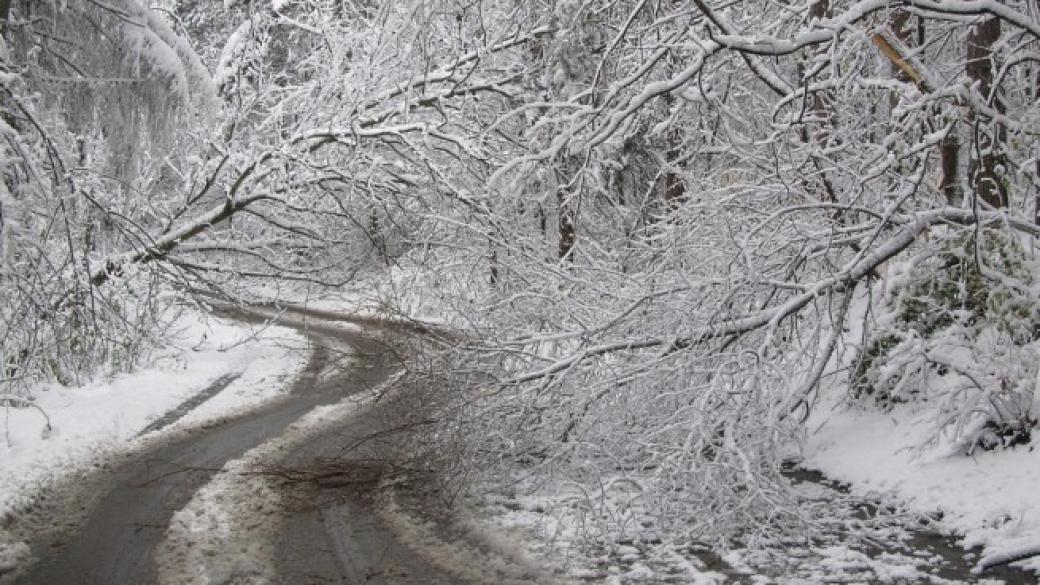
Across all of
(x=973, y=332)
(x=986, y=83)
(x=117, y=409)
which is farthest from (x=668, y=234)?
(x=117, y=409)

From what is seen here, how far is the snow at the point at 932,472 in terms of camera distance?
A: 7.25 metres

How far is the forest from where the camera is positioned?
7.04 m

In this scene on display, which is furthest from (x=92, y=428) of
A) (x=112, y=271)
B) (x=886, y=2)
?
(x=886, y=2)

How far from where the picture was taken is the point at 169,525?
26.4ft

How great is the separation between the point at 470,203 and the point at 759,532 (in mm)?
6347

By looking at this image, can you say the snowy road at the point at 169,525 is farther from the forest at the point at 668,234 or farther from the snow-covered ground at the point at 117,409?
the forest at the point at 668,234

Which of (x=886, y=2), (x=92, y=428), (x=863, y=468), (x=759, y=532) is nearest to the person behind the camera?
(x=886, y=2)

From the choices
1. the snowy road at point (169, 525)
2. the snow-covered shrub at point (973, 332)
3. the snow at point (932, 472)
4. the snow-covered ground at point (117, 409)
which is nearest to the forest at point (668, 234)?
the snow-covered shrub at point (973, 332)

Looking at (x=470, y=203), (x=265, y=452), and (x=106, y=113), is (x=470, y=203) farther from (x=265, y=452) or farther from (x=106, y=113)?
(x=106, y=113)

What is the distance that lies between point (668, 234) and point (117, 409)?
860cm

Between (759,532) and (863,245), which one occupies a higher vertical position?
(863,245)

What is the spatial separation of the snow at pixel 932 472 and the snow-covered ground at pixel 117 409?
25.2ft

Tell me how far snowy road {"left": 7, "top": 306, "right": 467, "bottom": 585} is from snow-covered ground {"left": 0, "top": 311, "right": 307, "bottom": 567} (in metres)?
0.43

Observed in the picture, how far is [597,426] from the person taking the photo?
8719 millimetres
